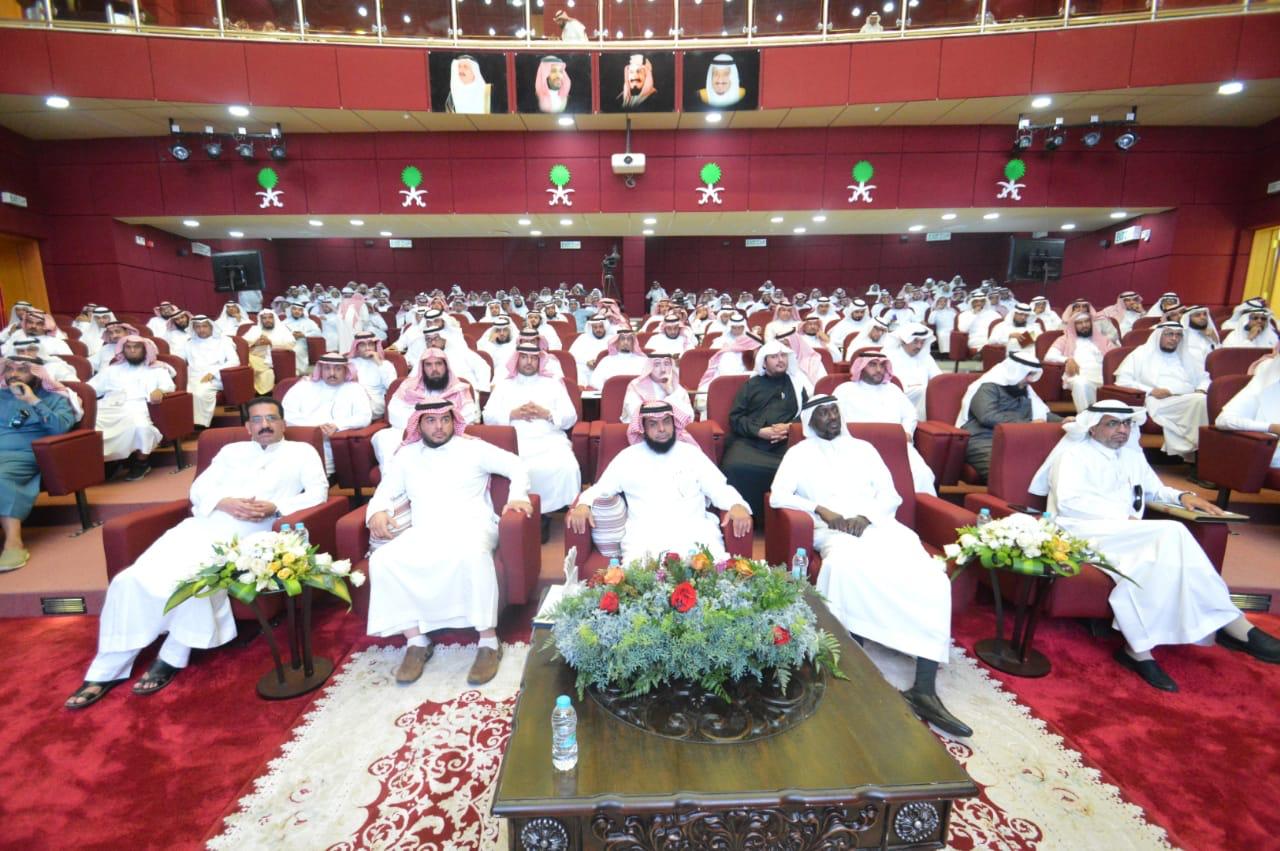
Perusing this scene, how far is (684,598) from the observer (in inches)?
67.4

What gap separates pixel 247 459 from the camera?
10.2 ft

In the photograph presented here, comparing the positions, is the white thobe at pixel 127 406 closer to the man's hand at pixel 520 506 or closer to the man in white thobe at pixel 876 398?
the man's hand at pixel 520 506

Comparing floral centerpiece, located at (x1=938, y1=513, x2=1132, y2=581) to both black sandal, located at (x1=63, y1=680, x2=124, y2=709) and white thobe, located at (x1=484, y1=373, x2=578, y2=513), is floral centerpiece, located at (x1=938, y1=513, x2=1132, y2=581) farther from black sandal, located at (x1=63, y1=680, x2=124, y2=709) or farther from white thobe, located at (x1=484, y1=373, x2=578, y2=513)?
black sandal, located at (x1=63, y1=680, x2=124, y2=709)

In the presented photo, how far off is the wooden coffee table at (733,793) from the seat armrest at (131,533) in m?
2.42

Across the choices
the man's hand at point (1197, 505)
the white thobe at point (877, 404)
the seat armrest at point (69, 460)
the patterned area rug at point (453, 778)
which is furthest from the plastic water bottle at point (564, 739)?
the seat armrest at point (69, 460)

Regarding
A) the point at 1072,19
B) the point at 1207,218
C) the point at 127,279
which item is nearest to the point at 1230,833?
the point at 1072,19

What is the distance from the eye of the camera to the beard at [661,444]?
3.03m

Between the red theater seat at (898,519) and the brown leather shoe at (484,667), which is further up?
the red theater seat at (898,519)

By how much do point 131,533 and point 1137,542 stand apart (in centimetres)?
480

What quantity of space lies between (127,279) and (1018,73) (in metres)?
14.4

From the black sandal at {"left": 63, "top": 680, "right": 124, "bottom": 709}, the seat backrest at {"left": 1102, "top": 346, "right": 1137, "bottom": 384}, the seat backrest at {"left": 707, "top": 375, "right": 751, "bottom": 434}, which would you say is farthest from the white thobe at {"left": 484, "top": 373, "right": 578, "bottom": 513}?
the seat backrest at {"left": 1102, "top": 346, "right": 1137, "bottom": 384}

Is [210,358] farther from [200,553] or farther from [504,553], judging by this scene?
[504,553]

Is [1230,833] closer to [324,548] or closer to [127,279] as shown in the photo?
[324,548]

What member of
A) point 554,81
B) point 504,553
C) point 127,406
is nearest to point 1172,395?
point 504,553
